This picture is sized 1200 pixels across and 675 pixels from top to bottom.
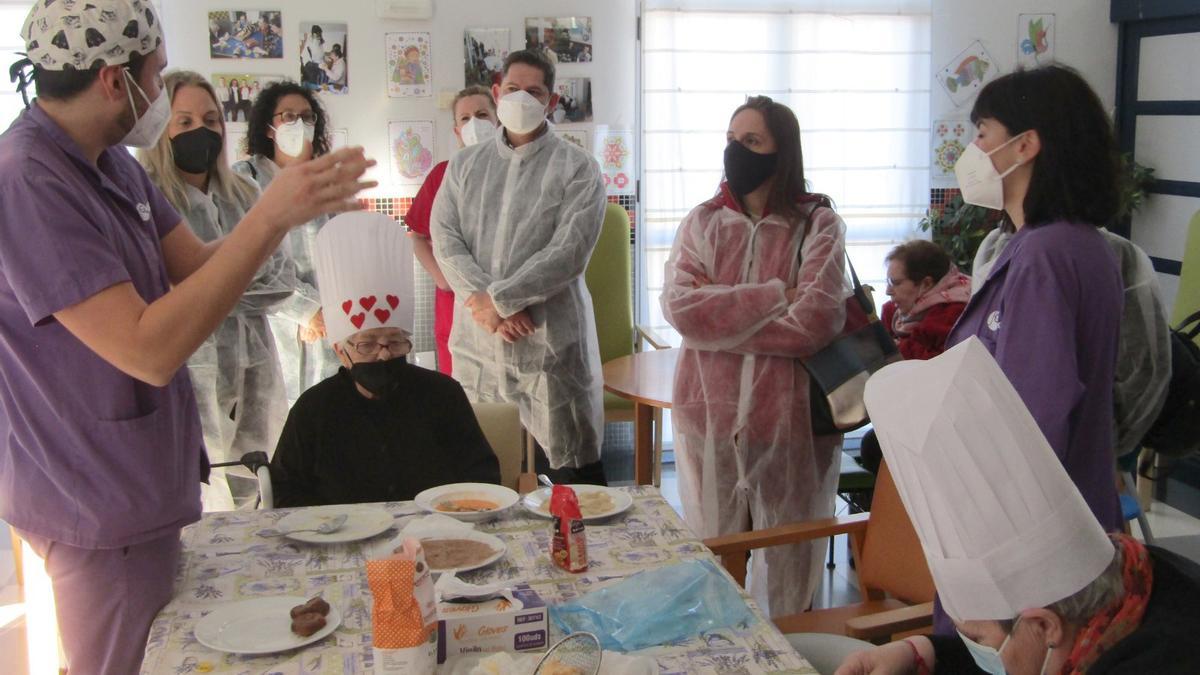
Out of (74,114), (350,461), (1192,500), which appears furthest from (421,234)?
(1192,500)

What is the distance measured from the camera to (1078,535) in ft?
4.15

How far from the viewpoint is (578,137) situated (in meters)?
4.88

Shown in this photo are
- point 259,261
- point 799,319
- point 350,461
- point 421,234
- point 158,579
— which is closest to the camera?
point 259,261

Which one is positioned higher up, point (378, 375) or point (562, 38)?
point (562, 38)

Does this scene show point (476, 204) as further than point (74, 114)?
Yes

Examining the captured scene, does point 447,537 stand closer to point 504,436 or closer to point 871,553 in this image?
point 504,436

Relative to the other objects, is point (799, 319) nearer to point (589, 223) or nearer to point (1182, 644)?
point (589, 223)

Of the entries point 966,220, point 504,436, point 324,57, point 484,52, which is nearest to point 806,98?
point 966,220

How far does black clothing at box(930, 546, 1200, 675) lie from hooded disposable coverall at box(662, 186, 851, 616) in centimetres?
153

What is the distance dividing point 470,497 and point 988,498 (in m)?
1.19

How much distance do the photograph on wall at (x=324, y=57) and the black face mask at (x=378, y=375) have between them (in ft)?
8.05

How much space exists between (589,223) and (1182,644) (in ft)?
7.92

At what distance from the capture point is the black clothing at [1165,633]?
119 cm

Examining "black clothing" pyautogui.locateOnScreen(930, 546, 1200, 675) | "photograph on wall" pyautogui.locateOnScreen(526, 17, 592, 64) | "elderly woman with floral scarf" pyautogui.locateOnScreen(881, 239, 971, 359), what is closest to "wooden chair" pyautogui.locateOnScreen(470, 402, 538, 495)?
"elderly woman with floral scarf" pyautogui.locateOnScreen(881, 239, 971, 359)
